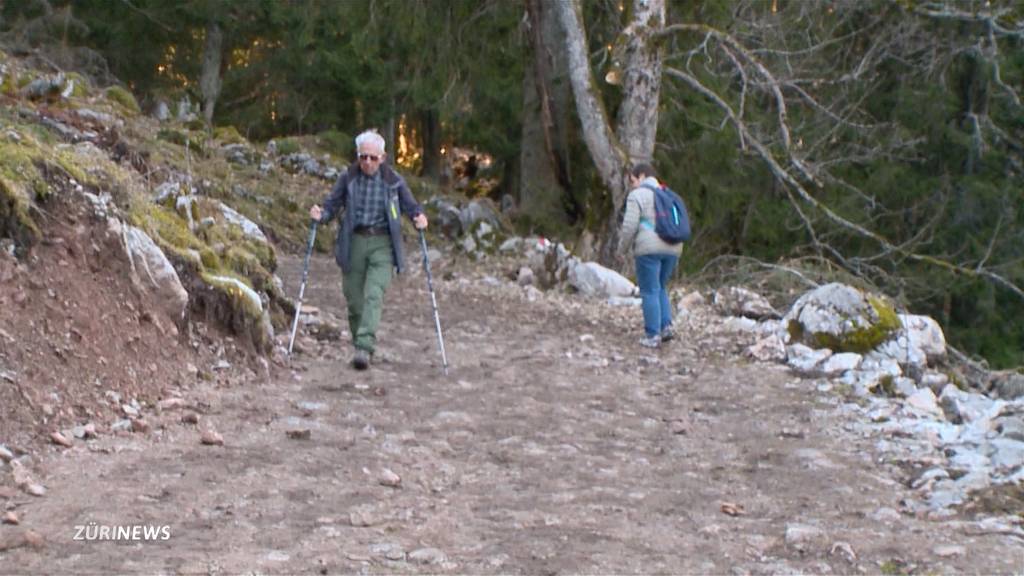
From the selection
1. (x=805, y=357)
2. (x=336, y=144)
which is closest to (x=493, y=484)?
(x=805, y=357)

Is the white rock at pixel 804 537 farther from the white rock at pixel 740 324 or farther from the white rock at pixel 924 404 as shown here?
the white rock at pixel 740 324

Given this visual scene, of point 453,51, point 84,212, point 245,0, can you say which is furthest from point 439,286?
point 245,0

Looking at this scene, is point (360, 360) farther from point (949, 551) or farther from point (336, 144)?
point (336, 144)

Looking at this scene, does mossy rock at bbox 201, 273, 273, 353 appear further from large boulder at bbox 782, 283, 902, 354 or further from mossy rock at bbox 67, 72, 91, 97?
mossy rock at bbox 67, 72, 91, 97

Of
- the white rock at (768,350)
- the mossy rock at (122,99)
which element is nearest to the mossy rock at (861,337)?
the white rock at (768,350)

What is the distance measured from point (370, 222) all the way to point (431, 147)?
2268 cm

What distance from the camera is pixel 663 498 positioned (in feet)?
21.4

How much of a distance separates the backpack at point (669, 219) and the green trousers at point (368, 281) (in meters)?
2.75

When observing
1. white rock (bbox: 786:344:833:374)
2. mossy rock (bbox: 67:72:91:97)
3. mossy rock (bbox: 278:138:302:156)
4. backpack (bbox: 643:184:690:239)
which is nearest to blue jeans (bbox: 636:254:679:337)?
backpack (bbox: 643:184:690:239)

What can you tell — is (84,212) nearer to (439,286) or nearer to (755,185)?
(439,286)

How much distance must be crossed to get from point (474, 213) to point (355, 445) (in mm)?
11952

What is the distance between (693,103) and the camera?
793 inches

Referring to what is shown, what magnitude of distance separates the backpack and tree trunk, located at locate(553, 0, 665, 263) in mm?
5032

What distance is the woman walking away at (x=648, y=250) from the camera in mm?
11242
